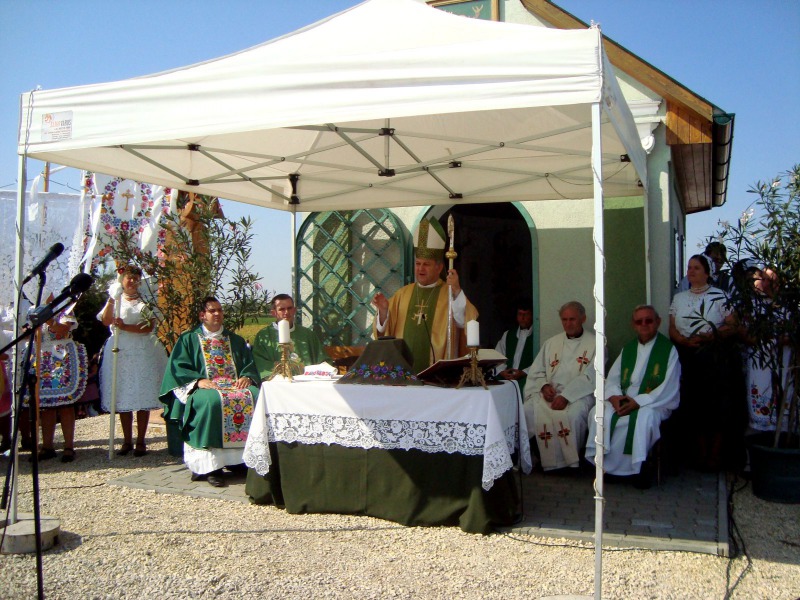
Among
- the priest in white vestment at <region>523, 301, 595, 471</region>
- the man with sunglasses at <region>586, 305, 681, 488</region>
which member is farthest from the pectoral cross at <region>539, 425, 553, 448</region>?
the man with sunglasses at <region>586, 305, 681, 488</region>

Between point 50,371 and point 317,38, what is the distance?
4098mm

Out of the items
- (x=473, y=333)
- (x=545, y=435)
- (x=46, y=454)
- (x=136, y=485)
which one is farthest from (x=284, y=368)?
(x=46, y=454)

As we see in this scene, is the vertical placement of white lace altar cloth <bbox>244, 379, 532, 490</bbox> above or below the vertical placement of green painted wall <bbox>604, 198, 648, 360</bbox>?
below

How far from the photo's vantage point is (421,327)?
545 centimetres

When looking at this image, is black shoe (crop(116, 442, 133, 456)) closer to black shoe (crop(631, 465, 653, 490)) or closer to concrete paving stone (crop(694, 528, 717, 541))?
black shoe (crop(631, 465, 653, 490))

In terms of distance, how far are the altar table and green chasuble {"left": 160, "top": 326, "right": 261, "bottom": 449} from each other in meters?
0.72

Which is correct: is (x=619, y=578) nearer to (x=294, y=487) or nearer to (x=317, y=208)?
(x=294, y=487)

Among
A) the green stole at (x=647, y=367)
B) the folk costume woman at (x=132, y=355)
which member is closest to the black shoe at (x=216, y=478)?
the folk costume woman at (x=132, y=355)

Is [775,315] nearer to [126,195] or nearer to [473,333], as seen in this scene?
[473,333]

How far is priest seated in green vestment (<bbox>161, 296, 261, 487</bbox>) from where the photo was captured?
17.8 ft

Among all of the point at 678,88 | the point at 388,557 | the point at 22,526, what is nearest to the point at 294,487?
the point at 388,557

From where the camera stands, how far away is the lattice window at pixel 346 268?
7387mm

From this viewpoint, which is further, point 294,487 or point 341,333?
point 341,333

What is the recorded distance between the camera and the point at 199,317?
618 centimetres
